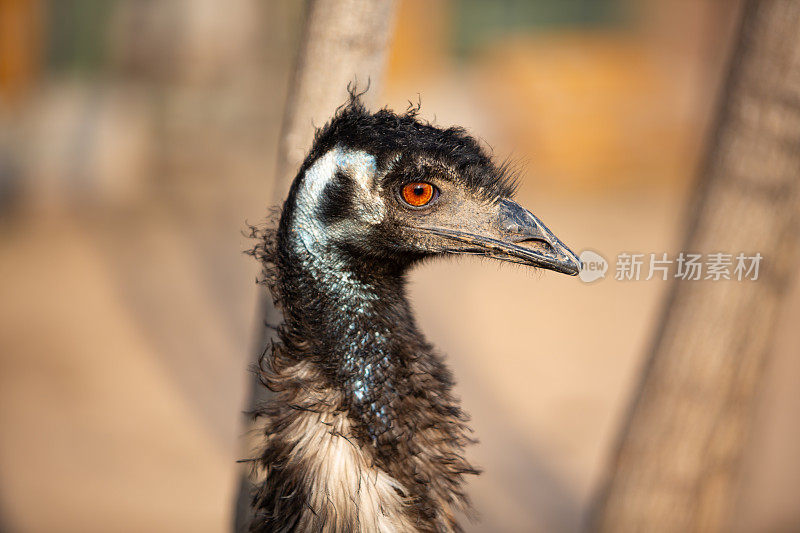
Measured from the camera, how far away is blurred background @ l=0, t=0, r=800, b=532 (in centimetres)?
527

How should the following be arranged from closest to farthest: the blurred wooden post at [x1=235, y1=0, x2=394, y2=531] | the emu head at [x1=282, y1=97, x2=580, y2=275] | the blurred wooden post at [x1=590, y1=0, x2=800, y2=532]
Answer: the emu head at [x1=282, y1=97, x2=580, y2=275] → the blurred wooden post at [x1=235, y1=0, x2=394, y2=531] → the blurred wooden post at [x1=590, y1=0, x2=800, y2=532]

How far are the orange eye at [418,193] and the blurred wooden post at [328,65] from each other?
47cm

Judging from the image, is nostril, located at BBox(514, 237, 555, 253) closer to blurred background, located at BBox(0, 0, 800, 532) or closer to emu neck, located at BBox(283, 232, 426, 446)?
emu neck, located at BBox(283, 232, 426, 446)

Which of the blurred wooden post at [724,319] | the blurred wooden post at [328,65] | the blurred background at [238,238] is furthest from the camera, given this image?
the blurred background at [238,238]

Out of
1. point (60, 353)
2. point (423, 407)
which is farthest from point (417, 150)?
point (60, 353)

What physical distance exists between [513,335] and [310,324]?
5400 millimetres

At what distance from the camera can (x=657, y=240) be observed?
9469 millimetres

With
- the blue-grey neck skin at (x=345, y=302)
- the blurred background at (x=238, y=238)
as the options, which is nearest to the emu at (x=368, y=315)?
the blue-grey neck skin at (x=345, y=302)

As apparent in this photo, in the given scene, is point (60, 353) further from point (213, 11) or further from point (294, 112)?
point (213, 11)

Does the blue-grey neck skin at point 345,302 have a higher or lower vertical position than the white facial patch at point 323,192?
lower

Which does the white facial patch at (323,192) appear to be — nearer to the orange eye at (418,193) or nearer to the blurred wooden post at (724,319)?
the orange eye at (418,193)

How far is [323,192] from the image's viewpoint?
218 cm

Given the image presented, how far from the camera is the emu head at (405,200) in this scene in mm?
2145

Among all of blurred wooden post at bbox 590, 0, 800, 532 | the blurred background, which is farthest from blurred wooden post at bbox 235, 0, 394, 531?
blurred wooden post at bbox 590, 0, 800, 532
